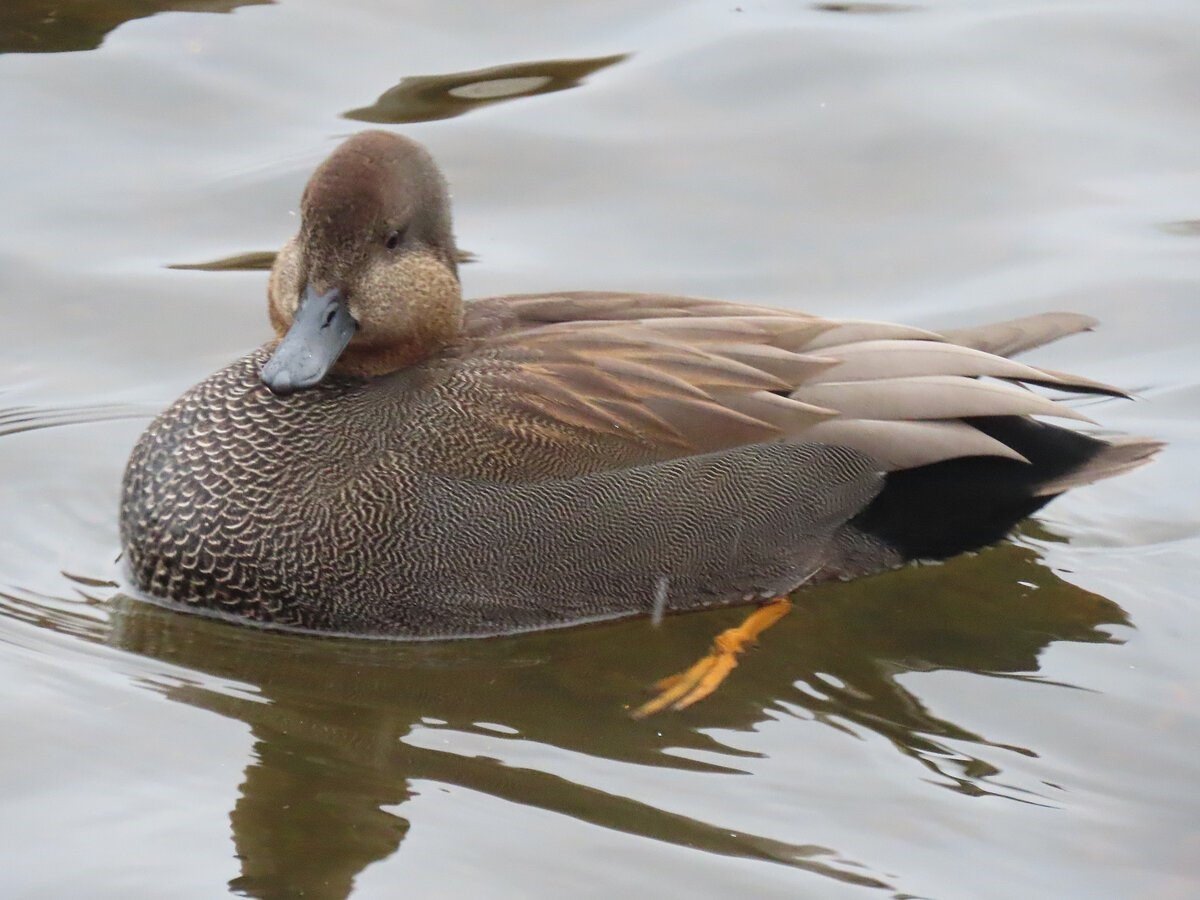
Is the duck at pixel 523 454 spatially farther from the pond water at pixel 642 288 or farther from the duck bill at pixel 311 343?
the pond water at pixel 642 288

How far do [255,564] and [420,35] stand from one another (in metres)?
5.07

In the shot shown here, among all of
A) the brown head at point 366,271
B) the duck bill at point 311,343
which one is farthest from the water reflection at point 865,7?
the duck bill at point 311,343

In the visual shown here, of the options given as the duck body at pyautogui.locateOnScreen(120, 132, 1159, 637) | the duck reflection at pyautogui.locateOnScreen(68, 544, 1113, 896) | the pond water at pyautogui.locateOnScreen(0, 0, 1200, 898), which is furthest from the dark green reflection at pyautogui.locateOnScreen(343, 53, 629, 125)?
the duck reflection at pyautogui.locateOnScreen(68, 544, 1113, 896)

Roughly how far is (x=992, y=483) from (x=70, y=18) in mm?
6087

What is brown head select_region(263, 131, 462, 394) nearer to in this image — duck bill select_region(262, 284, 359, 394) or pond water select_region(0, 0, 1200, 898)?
duck bill select_region(262, 284, 359, 394)

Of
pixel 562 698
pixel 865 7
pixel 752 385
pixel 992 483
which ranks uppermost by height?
pixel 865 7

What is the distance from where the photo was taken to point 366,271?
17.9ft

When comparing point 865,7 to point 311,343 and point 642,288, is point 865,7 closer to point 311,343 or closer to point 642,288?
point 642,288

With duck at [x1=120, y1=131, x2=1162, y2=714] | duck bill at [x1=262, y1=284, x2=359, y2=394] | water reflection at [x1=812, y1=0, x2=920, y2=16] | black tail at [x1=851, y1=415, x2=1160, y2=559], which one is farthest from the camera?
water reflection at [x1=812, y1=0, x2=920, y2=16]

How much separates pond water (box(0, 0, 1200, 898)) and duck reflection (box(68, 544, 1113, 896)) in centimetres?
1

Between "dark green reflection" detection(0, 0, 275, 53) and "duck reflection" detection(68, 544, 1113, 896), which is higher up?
"dark green reflection" detection(0, 0, 275, 53)

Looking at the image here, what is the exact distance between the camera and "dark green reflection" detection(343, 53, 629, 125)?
360 inches

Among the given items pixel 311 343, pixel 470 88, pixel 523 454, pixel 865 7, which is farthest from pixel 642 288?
pixel 865 7

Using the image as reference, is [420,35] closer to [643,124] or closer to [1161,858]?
[643,124]
